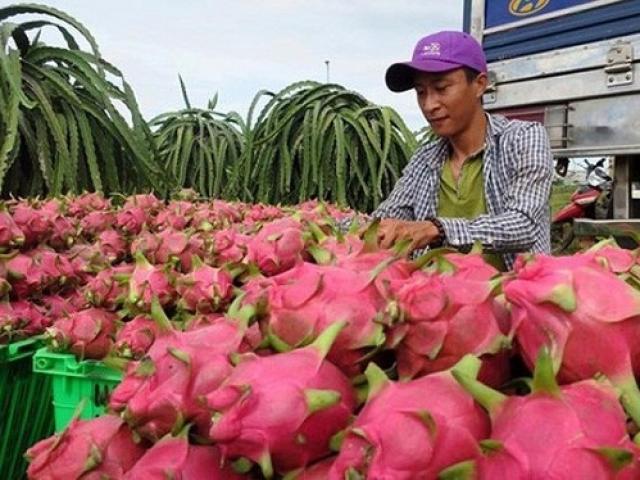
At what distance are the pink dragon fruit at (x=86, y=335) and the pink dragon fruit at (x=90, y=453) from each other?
73 centimetres

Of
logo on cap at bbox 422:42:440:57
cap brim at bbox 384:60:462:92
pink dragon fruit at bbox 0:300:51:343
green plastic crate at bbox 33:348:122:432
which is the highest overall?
logo on cap at bbox 422:42:440:57

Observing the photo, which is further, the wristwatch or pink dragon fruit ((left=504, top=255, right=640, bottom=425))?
the wristwatch

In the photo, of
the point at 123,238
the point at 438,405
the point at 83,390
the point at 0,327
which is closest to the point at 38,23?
the point at 123,238

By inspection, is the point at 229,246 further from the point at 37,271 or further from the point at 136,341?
the point at 37,271

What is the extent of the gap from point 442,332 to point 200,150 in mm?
5522

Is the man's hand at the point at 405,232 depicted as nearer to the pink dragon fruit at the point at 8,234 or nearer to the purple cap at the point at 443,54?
the purple cap at the point at 443,54

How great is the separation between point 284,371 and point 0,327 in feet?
4.34

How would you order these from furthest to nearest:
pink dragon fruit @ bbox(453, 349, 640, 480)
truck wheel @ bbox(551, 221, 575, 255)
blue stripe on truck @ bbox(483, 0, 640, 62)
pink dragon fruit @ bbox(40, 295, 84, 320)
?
truck wheel @ bbox(551, 221, 575, 255), blue stripe on truck @ bbox(483, 0, 640, 62), pink dragon fruit @ bbox(40, 295, 84, 320), pink dragon fruit @ bbox(453, 349, 640, 480)

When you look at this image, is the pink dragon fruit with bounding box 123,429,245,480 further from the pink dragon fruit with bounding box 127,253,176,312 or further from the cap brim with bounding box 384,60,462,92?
the cap brim with bounding box 384,60,462,92

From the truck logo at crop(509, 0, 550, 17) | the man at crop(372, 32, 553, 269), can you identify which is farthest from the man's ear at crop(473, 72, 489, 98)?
the truck logo at crop(509, 0, 550, 17)

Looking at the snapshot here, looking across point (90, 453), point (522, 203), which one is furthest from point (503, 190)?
point (90, 453)

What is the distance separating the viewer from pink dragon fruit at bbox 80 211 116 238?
2.38 m

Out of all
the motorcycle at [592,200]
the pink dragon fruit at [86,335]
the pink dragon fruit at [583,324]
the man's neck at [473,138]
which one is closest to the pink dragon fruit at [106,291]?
the pink dragon fruit at [86,335]

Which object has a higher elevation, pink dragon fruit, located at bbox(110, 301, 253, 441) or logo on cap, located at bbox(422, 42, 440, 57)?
logo on cap, located at bbox(422, 42, 440, 57)
